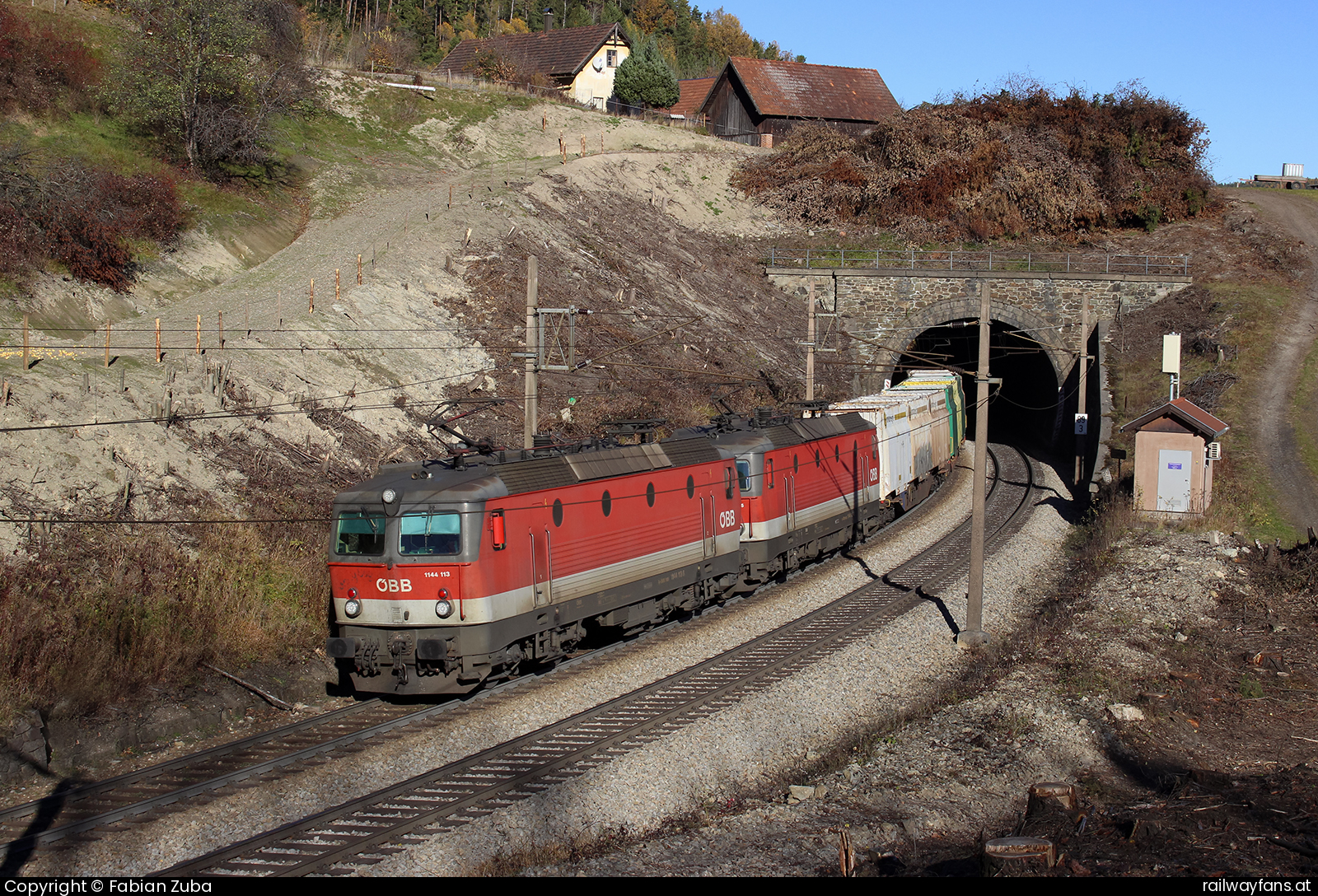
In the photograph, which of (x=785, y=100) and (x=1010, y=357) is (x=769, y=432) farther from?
(x=785, y=100)

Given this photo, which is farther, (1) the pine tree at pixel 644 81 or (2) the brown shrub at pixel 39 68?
(1) the pine tree at pixel 644 81

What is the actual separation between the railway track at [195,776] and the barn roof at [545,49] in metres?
59.7

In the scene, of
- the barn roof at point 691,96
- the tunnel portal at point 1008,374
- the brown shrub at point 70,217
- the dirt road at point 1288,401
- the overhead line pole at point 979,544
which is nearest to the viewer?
the overhead line pole at point 979,544

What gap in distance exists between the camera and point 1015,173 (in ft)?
180

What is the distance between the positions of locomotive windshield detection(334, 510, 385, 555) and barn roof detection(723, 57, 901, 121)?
182 ft

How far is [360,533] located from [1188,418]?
21326mm

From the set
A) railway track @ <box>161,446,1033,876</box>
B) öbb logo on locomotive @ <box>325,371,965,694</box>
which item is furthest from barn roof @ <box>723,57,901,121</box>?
railway track @ <box>161,446,1033,876</box>

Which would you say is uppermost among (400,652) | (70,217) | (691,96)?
(691,96)

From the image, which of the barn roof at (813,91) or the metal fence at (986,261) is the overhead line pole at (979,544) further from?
the barn roof at (813,91)

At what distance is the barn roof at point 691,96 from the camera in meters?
76.1

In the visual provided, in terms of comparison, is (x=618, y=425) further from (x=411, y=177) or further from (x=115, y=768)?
(x=411, y=177)

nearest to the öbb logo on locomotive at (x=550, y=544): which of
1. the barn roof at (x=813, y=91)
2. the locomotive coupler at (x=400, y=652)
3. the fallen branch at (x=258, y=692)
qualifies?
the locomotive coupler at (x=400, y=652)

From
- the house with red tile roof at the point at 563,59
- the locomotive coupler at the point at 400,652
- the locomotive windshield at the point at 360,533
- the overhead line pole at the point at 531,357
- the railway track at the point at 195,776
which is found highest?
the house with red tile roof at the point at 563,59
